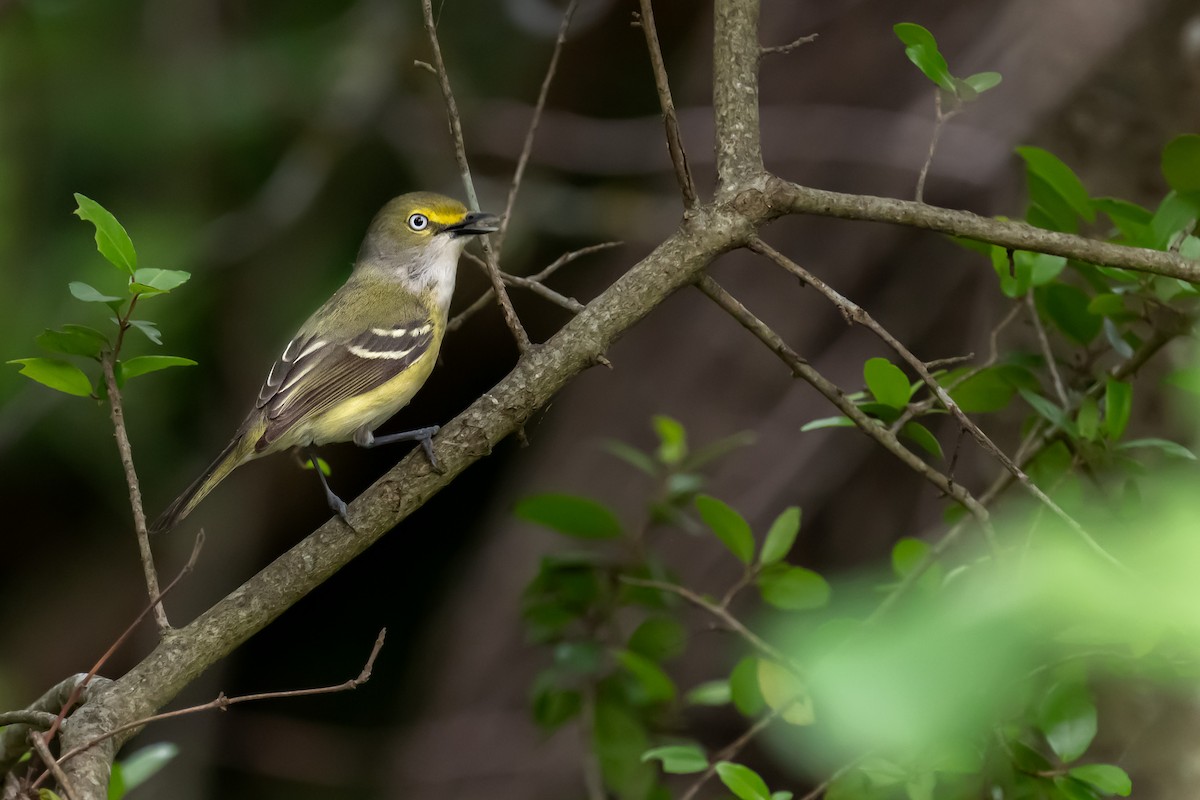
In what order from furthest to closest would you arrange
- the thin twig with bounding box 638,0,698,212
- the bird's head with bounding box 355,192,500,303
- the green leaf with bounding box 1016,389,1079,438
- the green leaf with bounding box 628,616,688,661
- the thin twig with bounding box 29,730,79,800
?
the bird's head with bounding box 355,192,500,303 < the green leaf with bounding box 628,616,688,661 < the green leaf with bounding box 1016,389,1079,438 < the thin twig with bounding box 638,0,698,212 < the thin twig with bounding box 29,730,79,800

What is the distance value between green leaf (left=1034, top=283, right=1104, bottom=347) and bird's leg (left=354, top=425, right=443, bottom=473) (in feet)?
4.48

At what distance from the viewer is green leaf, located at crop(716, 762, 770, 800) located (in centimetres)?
195

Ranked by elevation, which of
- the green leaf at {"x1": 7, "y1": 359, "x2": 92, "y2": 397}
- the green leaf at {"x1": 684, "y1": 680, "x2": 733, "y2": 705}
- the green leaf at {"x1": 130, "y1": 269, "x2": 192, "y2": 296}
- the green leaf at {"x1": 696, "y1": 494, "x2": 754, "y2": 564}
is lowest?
the green leaf at {"x1": 684, "y1": 680, "x2": 733, "y2": 705}

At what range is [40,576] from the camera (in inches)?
240

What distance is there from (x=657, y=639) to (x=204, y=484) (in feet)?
4.06

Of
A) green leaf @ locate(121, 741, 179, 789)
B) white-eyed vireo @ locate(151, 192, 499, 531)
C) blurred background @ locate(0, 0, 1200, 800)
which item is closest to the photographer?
green leaf @ locate(121, 741, 179, 789)

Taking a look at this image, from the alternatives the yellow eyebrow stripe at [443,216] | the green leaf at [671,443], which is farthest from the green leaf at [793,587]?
the yellow eyebrow stripe at [443,216]

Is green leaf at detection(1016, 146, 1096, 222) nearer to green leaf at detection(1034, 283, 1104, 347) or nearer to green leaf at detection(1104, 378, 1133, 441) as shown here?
green leaf at detection(1034, 283, 1104, 347)

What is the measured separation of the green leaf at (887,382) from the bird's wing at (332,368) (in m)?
1.72

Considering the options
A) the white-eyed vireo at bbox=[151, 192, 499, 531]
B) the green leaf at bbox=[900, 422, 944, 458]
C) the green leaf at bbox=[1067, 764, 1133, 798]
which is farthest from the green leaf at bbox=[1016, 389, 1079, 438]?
the white-eyed vireo at bbox=[151, 192, 499, 531]

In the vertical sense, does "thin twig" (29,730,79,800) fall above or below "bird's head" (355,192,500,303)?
above

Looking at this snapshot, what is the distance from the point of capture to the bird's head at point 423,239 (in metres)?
3.90

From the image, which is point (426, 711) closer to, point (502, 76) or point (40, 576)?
point (40, 576)

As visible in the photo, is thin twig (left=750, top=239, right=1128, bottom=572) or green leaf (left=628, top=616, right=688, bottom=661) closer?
thin twig (left=750, top=239, right=1128, bottom=572)
